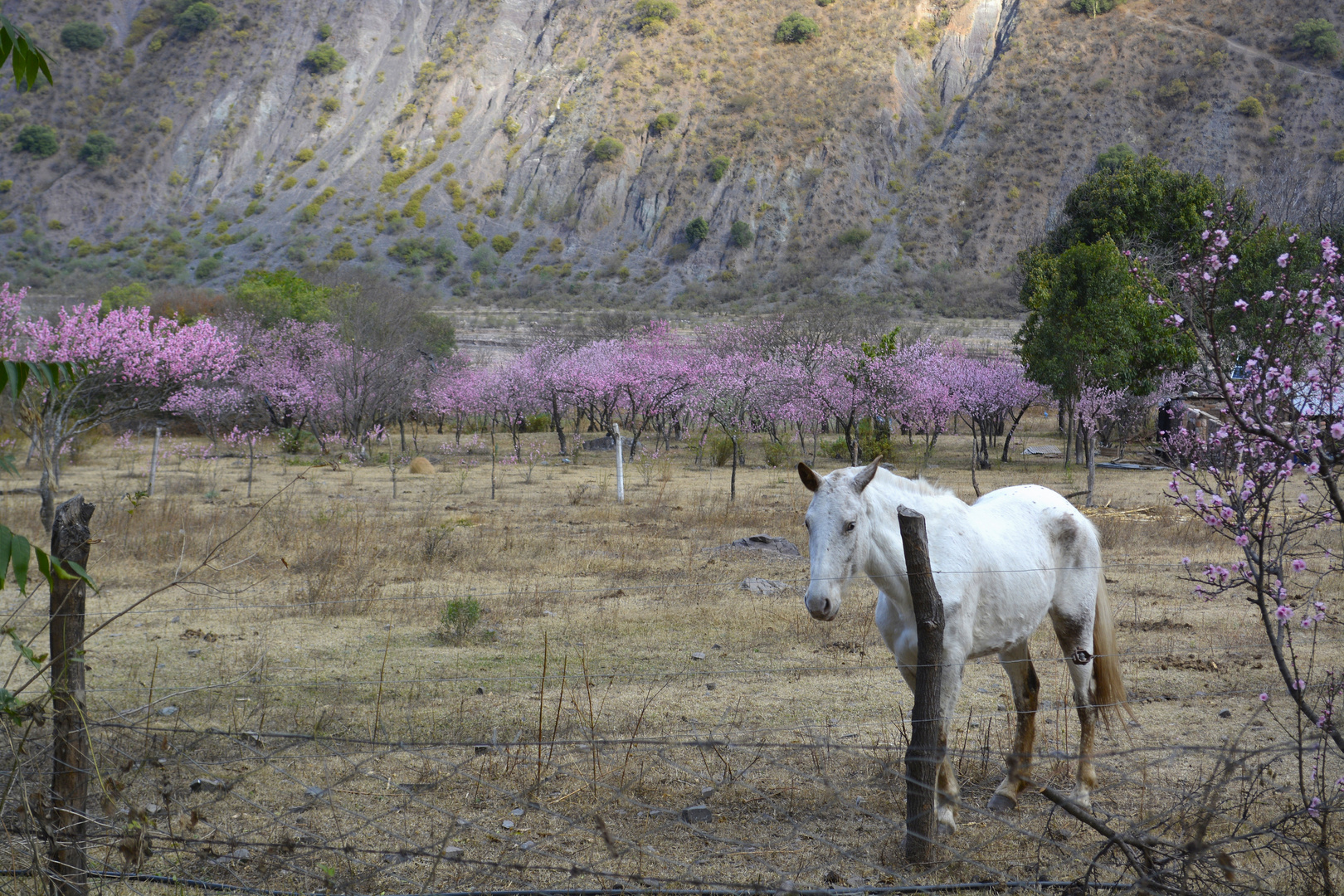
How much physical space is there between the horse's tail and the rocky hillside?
6355 centimetres

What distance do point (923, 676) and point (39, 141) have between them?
110 meters

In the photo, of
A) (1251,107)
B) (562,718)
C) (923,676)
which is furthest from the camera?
(1251,107)

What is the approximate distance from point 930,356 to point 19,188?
90.6 meters

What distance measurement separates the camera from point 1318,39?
247 feet

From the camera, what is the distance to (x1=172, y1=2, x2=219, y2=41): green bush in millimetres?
101000

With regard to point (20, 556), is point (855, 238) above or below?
above

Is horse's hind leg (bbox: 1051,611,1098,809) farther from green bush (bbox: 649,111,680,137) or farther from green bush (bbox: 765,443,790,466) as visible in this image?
green bush (bbox: 649,111,680,137)

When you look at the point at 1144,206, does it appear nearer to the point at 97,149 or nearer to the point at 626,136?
the point at 626,136

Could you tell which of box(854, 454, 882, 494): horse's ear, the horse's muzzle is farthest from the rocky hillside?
the horse's muzzle

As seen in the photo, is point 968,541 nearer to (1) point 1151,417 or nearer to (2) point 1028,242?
(1) point 1151,417

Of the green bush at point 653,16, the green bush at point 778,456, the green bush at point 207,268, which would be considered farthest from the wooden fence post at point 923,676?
the green bush at point 653,16

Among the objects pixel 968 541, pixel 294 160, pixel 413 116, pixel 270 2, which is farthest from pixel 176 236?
pixel 968 541

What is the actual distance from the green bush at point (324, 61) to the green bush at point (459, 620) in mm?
106883

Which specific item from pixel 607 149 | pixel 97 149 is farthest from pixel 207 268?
pixel 607 149
